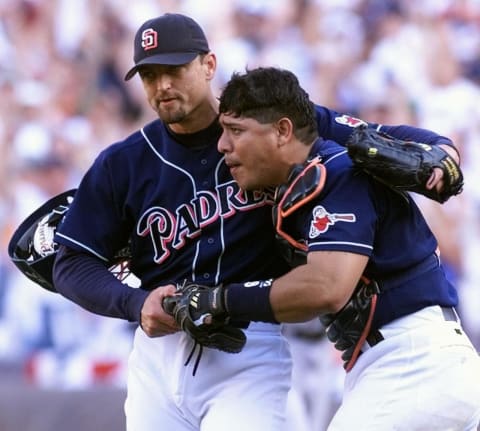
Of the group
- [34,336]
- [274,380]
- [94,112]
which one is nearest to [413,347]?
[274,380]

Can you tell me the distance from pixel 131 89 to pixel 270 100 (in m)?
5.96

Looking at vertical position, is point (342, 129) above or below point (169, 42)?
below

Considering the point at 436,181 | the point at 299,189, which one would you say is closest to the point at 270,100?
the point at 299,189

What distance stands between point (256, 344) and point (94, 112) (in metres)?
5.76

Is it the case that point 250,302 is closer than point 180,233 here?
Yes

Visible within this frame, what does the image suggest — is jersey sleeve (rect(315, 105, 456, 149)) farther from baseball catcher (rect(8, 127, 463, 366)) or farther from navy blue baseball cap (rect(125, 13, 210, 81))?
navy blue baseball cap (rect(125, 13, 210, 81))

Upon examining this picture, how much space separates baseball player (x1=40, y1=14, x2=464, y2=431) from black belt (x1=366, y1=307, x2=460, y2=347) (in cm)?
43

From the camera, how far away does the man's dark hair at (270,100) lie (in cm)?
412

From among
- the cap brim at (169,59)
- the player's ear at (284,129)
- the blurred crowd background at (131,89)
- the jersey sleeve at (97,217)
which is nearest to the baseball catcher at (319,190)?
the player's ear at (284,129)

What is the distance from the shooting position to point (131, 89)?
32.6ft

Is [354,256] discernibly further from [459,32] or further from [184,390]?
[459,32]

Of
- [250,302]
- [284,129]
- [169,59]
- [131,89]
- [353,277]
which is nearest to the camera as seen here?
[353,277]

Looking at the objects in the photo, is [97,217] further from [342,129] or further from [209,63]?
[342,129]

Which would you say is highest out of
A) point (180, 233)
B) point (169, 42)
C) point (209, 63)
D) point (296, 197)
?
point (169, 42)
